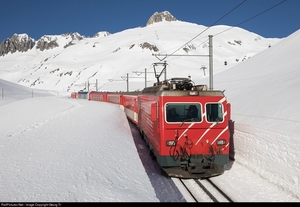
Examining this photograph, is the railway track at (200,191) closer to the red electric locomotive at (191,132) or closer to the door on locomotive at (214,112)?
the red electric locomotive at (191,132)

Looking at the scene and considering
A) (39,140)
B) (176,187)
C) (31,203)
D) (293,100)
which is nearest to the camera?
(31,203)

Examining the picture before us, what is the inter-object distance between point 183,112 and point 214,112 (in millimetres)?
1291

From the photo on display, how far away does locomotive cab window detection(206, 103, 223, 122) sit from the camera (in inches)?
402

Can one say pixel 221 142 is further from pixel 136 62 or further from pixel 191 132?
pixel 136 62

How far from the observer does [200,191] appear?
9.44m

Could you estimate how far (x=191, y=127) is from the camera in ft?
32.7

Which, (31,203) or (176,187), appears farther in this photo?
(176,187)

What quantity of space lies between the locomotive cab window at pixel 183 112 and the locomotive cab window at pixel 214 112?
386 mm

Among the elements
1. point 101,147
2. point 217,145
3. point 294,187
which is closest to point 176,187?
point 217,145

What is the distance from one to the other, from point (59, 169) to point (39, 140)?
4.58 m

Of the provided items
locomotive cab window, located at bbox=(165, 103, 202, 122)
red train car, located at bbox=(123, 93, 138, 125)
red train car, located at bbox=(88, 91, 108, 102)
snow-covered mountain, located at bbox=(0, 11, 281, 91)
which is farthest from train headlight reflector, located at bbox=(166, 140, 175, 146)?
snow-covered mountain, located at bbox=(0, 11, 281, 91)

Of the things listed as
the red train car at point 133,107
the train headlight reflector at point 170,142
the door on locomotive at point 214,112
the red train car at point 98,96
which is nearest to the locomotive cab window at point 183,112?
the door on locomotive at point 214,112

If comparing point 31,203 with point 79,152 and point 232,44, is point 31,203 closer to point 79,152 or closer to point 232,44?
point 79,152

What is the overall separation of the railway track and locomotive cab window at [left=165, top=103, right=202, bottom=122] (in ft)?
8.35
